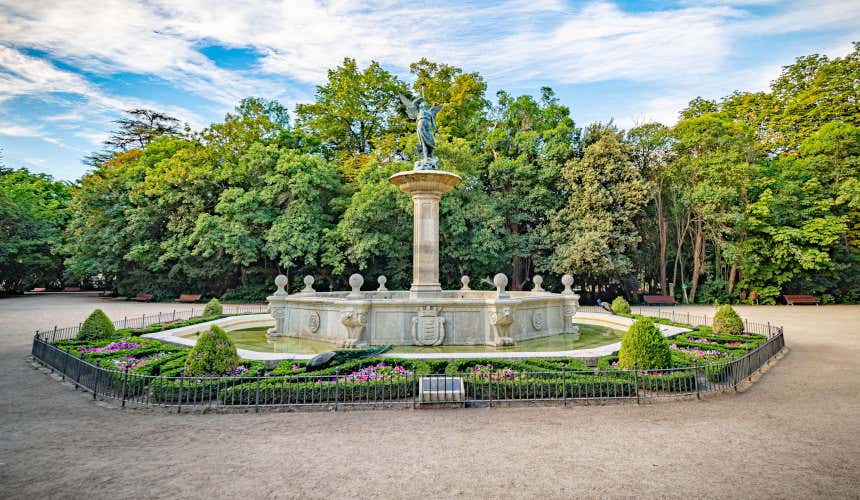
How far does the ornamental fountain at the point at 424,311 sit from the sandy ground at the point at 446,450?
5.20 metres

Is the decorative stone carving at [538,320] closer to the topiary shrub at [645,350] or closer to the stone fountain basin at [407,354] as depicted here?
the stone fountain basin at [407,354]

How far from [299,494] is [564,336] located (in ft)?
41.1

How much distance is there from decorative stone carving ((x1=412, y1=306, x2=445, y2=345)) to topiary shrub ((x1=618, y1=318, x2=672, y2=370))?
526cm

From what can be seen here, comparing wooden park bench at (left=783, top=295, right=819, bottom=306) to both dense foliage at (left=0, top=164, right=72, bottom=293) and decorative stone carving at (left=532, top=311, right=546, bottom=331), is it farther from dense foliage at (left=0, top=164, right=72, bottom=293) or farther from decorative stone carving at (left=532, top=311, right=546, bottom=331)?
dense foliage at (left=0, top=164, right=72, bottom=293)

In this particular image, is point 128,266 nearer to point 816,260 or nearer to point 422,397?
point 422,397

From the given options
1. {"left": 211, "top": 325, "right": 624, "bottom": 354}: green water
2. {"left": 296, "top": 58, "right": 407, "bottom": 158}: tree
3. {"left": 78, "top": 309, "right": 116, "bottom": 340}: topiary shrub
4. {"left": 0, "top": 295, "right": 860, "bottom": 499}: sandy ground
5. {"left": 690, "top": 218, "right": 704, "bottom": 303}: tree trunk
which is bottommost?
{"left": 0, "top": 295, "right": 860, "bottom": 499}: sandy ground

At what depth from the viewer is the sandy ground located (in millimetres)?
5180

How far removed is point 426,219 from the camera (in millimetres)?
16578

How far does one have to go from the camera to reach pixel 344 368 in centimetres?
995

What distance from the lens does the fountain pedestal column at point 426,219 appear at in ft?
52.9

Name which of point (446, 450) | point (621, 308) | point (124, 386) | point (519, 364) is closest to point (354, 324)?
point (519, 364)

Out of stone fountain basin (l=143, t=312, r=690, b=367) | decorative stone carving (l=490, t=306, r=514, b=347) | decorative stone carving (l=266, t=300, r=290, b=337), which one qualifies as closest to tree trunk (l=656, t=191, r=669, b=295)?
stone fountain basin (l=143, t=312, r=690, b=367)

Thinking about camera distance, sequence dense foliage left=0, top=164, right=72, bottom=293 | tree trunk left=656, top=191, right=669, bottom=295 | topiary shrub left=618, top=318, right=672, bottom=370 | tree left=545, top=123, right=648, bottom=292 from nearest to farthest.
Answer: topiary shrub left=618, top=318, right=672, bottom=370
tree left=545, top=123, right=648, bottom=292
tree trunk left=656, top=191, right=669, bottom=295
dense foliage left=0, top=164, right=72, bottom=293

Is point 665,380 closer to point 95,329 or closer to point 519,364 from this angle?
point 519,364
